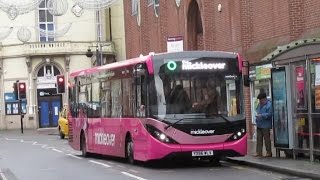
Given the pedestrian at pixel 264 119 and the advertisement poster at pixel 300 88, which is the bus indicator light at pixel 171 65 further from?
the advertisement poster at pixel 300 88

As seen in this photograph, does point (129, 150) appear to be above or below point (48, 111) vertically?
below

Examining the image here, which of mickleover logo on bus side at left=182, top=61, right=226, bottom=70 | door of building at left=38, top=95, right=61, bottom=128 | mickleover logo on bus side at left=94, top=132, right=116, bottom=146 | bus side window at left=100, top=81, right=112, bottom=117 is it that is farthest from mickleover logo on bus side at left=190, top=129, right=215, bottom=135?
door of building at left=38, top=95, right=61, bottom=128

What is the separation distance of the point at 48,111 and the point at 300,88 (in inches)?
1869

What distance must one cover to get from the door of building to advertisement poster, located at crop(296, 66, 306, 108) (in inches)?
1848

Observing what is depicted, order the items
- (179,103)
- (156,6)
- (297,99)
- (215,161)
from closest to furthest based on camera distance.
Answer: (179,103), (297,99), (215,161), (156,6)

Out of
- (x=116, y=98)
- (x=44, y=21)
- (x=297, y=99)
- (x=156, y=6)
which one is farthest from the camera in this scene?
(x=44, y=21)

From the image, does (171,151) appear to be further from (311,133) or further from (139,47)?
(139,47)

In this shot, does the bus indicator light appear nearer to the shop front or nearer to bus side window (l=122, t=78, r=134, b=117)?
bus side window (l=122, t=78, r=134, b=117)

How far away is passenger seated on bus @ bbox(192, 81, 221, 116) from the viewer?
16547mm

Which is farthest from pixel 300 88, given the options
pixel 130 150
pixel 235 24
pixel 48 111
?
pixel 48 111

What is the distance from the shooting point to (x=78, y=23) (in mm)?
61656

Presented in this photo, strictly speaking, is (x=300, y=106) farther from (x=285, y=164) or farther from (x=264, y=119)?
(x=285, y=164)

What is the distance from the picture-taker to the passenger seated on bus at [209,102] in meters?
16.5

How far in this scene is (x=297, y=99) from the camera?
1661 centimetres
